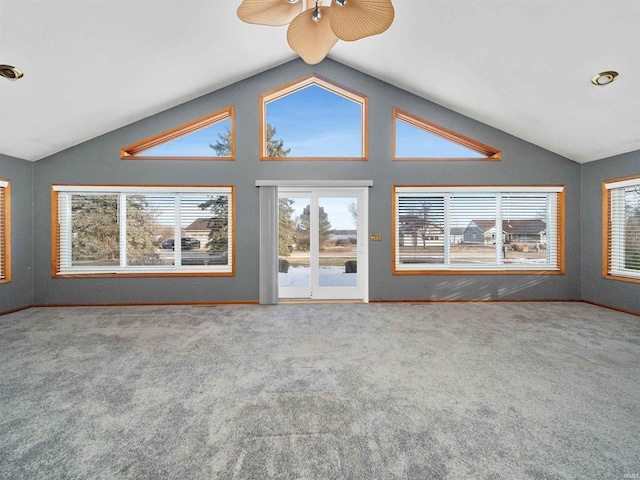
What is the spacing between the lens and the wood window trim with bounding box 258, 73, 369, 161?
5.11m

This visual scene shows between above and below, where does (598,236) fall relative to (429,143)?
below

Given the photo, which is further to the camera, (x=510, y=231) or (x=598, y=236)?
(x=510, y=231)

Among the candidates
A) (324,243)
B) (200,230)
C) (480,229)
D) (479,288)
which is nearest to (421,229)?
(480,229)

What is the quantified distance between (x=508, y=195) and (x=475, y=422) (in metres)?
4.62

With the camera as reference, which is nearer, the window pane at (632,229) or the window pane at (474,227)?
the window pane at (632,229)

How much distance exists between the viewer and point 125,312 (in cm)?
455

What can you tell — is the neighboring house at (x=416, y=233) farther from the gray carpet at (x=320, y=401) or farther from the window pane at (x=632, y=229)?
the window pane at (x=632, y=229)

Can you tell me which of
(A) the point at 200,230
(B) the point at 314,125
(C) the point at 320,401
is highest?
(B) the point at 314,125

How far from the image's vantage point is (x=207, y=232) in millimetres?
5195

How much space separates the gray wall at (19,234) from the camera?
14.8 ft

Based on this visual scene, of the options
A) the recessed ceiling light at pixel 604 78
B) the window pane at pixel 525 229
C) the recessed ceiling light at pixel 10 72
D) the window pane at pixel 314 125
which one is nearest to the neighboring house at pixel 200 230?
the window pane at pixel 314 125

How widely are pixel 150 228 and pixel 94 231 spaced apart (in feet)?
3.04

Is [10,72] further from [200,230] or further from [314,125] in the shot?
[314,125]

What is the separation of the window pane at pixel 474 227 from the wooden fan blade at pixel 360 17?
3.79 metres
